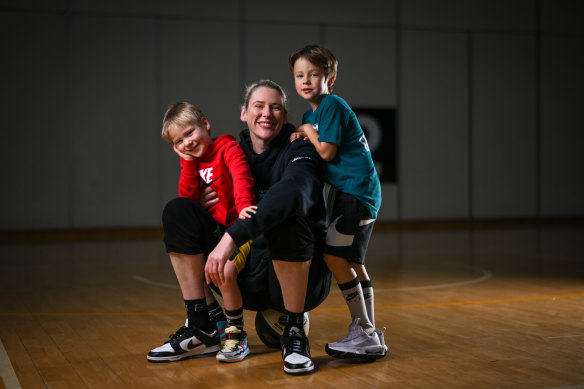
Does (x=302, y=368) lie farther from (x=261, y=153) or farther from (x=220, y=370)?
(x=261, y=153)

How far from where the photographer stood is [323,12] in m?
10.0

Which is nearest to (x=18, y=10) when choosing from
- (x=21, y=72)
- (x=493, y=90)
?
(x=21, y=72)

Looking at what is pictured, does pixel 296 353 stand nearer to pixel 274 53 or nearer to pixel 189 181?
pixel 189 181

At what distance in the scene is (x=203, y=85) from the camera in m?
9.52

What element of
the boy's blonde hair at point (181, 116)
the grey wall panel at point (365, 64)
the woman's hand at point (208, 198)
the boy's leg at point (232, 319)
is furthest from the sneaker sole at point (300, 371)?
the grey wall panel at point (365, 64)

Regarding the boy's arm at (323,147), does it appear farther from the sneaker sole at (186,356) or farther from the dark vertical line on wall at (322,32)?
the dark vertical line on wall at (322,32)

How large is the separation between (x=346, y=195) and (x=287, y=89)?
7391mm

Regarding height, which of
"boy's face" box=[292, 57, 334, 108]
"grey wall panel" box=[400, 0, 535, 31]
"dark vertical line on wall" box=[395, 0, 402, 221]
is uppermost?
"grey wall panel" box=[400, 0, 535, 31]

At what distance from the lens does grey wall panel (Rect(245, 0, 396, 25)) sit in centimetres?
979

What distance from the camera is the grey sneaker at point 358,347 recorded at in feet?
8.31

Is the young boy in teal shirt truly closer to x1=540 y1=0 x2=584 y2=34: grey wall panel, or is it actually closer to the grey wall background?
the grey wall background

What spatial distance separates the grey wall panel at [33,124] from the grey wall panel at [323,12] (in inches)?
106

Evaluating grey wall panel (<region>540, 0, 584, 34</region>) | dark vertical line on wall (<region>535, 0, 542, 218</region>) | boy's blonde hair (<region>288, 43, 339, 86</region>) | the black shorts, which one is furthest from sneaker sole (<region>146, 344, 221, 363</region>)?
grey wall panel (<region>540, 0, 584, 34</region>)

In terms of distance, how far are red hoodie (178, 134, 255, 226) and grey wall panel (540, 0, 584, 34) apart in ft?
31.6
